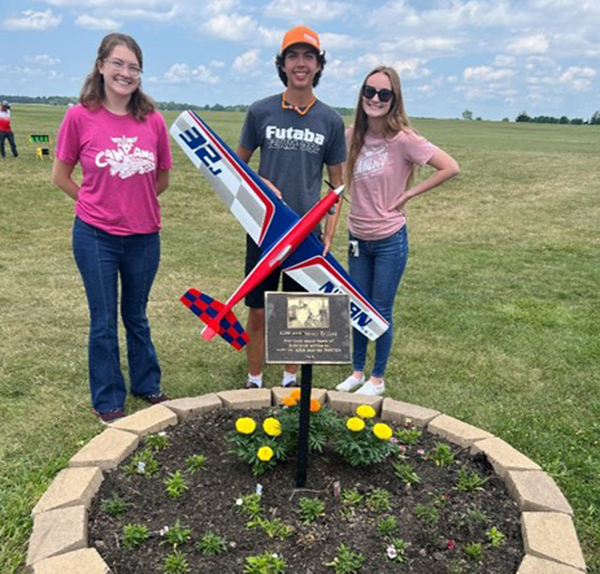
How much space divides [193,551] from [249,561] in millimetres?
299

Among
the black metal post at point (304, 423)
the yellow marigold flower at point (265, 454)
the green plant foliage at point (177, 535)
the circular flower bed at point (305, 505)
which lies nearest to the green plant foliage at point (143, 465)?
the circular flower bed at point (305, 505)

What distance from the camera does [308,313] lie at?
284 centimetres

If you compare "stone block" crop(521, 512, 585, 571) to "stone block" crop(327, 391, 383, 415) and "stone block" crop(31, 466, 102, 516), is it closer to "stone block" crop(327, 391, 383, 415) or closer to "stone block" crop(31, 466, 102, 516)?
"stone block" crop(327, 391, 383, 415)

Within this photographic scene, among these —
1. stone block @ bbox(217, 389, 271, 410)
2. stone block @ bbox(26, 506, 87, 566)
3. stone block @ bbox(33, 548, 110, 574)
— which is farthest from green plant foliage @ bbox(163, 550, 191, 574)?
stone block @ bbox(217, 389, 271, 410)

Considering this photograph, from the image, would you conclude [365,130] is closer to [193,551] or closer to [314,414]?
[314,414]

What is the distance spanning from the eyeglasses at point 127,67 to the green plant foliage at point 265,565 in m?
2.75

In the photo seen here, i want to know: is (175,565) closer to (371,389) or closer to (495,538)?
(495,538)

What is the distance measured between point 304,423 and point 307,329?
1.68 ft

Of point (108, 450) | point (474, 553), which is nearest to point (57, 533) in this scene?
point (108, 450)

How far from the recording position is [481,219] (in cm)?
1404

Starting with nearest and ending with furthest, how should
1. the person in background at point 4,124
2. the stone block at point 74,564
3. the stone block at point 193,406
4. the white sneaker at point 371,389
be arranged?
the stone block at point 74,564
the stone block at point 193,406
the white sneaker at point 371,389
the person in background at point 4,124

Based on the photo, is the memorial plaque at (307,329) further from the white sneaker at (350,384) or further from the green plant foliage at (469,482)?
the white sneaker at (350,384)

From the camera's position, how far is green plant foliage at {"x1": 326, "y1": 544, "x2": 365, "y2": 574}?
8.36ft

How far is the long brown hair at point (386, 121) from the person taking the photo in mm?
3885
